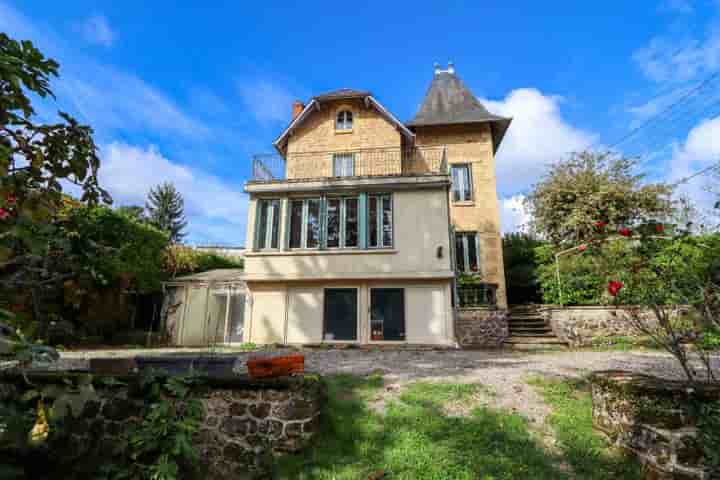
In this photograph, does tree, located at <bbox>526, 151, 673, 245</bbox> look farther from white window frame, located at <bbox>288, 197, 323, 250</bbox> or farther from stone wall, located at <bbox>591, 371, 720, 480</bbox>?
stone wall, located at <bbox>591, 371, 720, 480</bbox>

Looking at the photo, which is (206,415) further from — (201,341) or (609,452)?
(201,341)

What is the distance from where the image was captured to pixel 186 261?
15164 mm

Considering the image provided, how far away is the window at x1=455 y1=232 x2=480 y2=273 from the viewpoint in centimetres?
1433

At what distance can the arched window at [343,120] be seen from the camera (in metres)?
15.6

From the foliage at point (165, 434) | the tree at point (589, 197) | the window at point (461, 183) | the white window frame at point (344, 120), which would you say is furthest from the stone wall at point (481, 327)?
the white window frame at point (344, 120)

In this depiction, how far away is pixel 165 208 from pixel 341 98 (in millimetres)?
29218

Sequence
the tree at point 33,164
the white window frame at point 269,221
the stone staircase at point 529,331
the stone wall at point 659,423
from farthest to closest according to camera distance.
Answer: the white window frame at point 269,221 < the stone staircase at point 529,331 < the stone wall at point 659,423 < the tree at point 33,164

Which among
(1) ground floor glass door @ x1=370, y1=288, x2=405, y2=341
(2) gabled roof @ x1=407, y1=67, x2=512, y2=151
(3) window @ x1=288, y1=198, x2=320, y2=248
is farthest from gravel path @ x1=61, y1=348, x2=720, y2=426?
(2) gabled roof @ x1=407, y1=67, x2=512, y2=151

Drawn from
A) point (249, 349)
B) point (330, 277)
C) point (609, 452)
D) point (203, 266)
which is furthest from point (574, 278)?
point (203, 266)

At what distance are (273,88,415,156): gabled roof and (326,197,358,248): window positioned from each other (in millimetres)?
5019

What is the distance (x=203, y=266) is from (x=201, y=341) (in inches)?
176

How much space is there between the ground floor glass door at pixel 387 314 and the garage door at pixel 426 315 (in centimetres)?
24

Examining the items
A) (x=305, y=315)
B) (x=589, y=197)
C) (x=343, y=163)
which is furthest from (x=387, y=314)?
(x=589, y=197)

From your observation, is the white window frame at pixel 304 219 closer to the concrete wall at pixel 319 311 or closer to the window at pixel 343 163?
the concrete wall at pixel 319 311
